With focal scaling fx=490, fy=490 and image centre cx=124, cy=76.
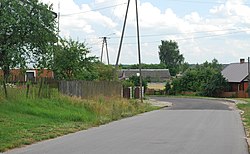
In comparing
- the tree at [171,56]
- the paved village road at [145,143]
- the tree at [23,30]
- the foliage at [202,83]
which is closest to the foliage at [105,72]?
the tree at [23,30]

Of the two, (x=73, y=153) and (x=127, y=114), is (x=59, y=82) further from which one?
(x=73, y=153)

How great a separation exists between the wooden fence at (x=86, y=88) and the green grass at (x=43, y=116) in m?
2.19

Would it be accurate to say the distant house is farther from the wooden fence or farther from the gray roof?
the wooden fence

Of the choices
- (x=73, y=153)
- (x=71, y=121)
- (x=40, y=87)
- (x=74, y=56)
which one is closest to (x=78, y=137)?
(x=73, y=153)

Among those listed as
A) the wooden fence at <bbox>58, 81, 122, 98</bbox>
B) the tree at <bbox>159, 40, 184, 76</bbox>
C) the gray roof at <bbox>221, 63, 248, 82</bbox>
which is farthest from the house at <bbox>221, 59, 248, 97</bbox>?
the tree at <bbox>159, 40, 184, 76</bbox>

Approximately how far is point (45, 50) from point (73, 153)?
57.6 ft

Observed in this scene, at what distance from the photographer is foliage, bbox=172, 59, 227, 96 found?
80.3m

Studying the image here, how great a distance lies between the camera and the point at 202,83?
85688 millimetres

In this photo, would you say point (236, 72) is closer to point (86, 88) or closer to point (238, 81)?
point (238, 81)

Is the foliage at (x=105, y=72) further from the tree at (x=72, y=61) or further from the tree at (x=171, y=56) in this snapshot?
the tree at (x=171, y=56)

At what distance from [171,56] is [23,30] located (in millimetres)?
118274

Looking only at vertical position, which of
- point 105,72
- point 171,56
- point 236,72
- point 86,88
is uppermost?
point 171,56

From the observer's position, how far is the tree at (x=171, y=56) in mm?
141125

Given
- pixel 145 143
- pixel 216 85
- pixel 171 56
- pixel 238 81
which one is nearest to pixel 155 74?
pixel 171 56
